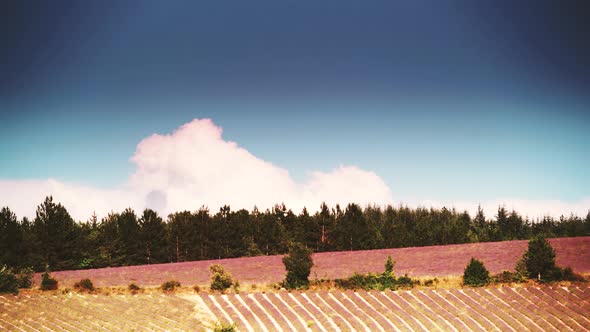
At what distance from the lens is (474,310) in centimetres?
2584

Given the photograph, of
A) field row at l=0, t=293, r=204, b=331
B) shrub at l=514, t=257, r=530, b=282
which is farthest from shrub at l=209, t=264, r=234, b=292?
shrub at l=514, t=257, r=530, b=282

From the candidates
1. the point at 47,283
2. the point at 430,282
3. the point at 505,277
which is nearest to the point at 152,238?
the point at 47,283

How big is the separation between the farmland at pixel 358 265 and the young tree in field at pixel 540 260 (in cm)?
336

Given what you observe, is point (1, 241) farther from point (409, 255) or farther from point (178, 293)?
point (409, 255)

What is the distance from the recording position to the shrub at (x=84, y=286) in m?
34.2

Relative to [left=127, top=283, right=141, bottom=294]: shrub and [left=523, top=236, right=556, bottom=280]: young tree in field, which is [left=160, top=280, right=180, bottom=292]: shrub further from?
[left=523, top=236, right=556, bottom=280]: young tree in field

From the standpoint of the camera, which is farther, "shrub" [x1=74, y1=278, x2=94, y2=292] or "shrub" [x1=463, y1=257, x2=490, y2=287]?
"shrub" [x1=74, y1=278, x2=94, y2=292]

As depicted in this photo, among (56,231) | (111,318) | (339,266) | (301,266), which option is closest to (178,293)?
(111,318)

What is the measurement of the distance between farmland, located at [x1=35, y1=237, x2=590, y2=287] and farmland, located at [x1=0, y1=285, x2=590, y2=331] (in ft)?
17.0

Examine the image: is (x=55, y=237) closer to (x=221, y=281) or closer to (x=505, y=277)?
(x=221, y=281)

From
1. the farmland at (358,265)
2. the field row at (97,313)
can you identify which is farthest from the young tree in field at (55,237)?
the field row at (97,313)

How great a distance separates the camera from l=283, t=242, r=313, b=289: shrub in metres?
31.7

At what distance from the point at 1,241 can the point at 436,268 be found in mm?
40682

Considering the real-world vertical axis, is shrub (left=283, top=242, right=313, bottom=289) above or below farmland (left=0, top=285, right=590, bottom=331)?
above
